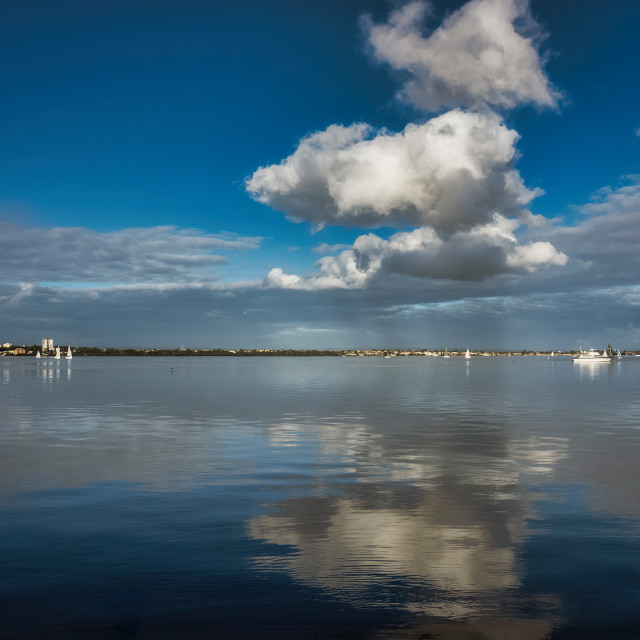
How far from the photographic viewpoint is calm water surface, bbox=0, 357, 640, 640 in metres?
11.9

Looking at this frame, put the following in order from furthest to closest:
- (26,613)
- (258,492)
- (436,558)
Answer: (258,492) < (436,558) < (26,613)

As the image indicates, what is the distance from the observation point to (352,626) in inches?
450

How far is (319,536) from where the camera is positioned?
17.3 meters

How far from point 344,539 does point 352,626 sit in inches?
220

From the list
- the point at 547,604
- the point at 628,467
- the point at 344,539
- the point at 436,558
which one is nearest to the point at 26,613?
the point at 344,539

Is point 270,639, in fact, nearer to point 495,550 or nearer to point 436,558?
point 436,558

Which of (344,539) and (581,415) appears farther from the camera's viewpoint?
(581,415)

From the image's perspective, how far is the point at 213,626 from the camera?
1148 centimetres

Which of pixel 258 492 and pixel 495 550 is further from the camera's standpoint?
pixel 258 492

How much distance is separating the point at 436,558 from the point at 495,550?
5.90 ft

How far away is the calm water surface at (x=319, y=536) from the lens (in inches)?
468

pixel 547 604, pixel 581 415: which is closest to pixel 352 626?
pixel 547 604

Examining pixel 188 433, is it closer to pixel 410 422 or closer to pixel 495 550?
pixel 410 422

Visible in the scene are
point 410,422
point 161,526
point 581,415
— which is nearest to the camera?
point 161,526
